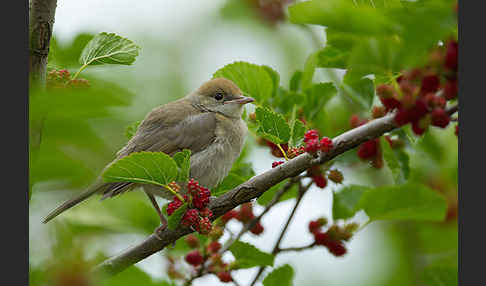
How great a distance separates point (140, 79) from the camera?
7902 mm

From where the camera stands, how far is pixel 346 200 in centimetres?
360

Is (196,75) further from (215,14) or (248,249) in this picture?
(248,249)

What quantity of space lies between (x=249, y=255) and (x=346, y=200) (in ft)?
2.55

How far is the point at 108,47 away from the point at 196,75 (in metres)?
5.96

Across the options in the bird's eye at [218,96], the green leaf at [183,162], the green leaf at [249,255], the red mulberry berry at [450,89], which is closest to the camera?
the red mulberry berry at [450,89]

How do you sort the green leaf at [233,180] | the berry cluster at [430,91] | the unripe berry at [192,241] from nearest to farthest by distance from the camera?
the berry cluster at [430,91]
the green leaf at [233,180]
the unripe berry at [192,241]

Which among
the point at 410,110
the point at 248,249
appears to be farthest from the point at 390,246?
the point at 410,110

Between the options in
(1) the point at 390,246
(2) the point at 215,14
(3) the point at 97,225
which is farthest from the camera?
(2) the point at 215,14

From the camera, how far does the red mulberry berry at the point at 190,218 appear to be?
2863mm

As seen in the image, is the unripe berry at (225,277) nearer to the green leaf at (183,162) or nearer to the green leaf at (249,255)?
the green leaf at (249,255)

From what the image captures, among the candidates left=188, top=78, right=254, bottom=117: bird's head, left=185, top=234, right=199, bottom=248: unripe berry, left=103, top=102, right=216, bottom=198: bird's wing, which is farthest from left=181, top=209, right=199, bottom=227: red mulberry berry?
left=188, top=78, right=254, bottom=117: bird's head

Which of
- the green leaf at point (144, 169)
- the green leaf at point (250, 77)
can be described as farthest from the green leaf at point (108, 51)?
the green leaf at point (250, 77)

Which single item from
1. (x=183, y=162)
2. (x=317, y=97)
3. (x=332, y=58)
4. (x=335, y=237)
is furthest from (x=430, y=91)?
(x=335, y=237)

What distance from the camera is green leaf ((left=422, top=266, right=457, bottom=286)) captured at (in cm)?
295
